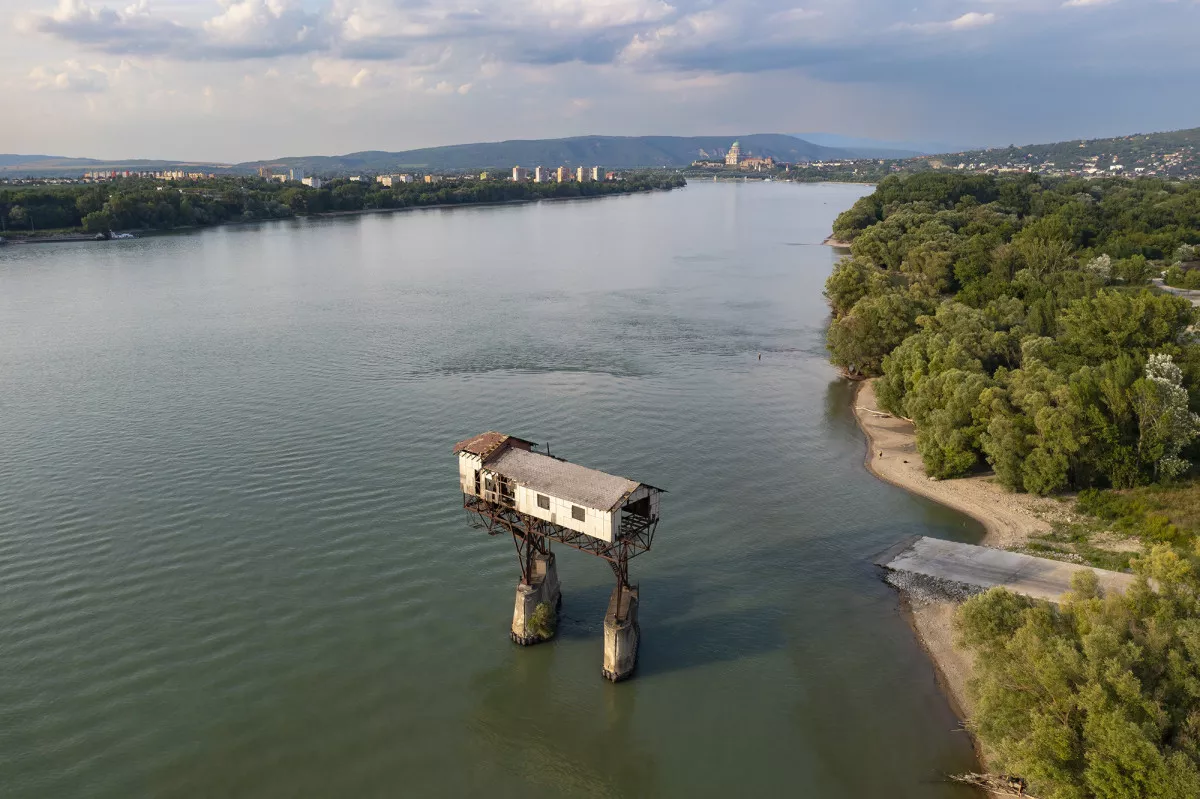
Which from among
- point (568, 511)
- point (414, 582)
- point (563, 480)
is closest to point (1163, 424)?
point (563, 480)

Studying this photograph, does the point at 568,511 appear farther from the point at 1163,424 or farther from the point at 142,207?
the point at 142,207

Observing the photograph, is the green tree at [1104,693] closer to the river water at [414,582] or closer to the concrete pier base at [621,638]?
the river water at [414,582]

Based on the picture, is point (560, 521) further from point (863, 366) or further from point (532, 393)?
point (863, 366)

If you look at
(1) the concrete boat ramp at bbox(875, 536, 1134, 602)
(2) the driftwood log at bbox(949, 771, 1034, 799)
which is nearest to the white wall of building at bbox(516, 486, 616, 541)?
(2) the driftwood log at bbox(949, 771, 1034, 799)

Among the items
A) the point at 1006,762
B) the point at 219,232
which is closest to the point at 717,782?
the point at 1006,762

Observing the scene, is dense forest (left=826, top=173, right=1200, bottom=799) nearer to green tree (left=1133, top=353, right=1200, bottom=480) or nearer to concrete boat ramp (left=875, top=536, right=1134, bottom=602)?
green tree (left=1133, top=353, right=1200, bottom=480)
